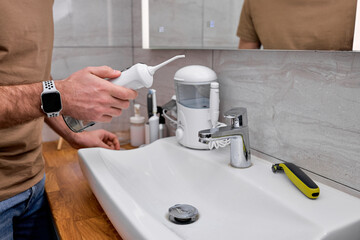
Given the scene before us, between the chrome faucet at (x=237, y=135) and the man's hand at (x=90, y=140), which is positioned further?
the man's hand at (x=90, y=140)

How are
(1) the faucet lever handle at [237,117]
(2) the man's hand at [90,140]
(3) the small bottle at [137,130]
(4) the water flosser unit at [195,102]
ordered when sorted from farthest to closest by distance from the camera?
1. (3) the small bottle at [137,130]
2. (2) the man's hand at [90,140]
3. (4) the water flosser unit at [195,102]
4. (1) the faucet lever handle at [237,117]

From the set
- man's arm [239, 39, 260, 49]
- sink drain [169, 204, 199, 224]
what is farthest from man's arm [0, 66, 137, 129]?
man's arm [239, 39, 260, 49]

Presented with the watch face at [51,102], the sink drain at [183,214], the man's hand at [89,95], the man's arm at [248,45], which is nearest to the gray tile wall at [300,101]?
the man's arm at [248,45]

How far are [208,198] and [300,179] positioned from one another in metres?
0.25

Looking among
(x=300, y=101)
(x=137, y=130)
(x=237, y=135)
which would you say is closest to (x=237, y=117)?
(x=237, y=135)

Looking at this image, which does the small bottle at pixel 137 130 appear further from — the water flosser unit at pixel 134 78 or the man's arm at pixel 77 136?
the water flosser unit at pixel 134 78

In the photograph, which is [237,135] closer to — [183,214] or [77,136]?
[183,214]

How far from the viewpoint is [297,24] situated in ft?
2.53

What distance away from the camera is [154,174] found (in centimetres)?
98

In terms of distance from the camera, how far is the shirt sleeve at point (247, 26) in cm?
89

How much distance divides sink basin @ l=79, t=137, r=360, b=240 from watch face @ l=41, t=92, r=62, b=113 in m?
0.20

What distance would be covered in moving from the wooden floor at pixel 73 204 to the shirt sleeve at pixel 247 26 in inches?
24.6

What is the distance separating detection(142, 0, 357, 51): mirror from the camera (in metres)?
0.70

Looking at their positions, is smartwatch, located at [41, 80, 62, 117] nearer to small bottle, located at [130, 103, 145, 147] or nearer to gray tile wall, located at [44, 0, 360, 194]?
gray tile wall, located at [44, 0, 360, 194]
